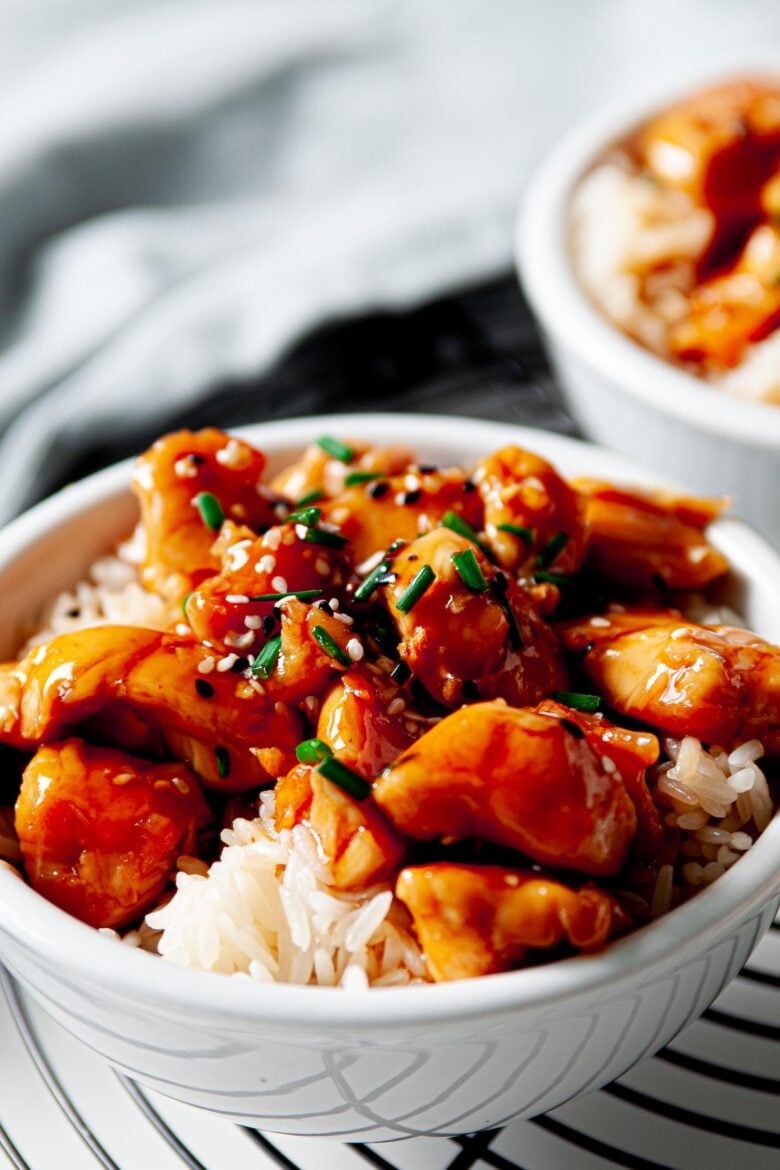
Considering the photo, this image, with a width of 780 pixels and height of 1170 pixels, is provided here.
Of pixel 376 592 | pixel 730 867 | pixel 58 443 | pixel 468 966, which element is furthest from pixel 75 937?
pixel 58 443

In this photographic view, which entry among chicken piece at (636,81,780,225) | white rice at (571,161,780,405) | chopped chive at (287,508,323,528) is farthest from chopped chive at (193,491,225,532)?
chicken piece at (636,81,780,225)

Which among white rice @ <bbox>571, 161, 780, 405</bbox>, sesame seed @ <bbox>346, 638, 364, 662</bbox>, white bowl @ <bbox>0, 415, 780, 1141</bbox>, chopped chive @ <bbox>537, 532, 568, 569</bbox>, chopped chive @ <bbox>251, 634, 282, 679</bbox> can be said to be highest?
chopped chive @ <bbox>251, 634, 282, 679</bbox>

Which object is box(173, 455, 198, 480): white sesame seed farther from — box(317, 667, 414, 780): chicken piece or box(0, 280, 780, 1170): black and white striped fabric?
box(0, 280, 780, 1170): black and white striped fabric

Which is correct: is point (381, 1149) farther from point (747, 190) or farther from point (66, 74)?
point (66, 74)

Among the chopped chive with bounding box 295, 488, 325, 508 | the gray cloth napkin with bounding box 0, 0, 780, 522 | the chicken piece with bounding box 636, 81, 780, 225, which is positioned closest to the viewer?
the chopped chive with bounding box 295, 488, 325, 508

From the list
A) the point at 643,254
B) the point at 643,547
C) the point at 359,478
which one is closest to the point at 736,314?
the point at 643,254

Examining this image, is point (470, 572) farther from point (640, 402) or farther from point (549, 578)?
point (640, 402)

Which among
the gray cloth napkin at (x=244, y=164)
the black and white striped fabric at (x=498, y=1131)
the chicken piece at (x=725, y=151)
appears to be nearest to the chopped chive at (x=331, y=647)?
the black and white striped fabric at (x=498, y=1131)

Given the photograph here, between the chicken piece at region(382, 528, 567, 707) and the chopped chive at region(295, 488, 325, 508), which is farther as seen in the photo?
the chopped chive at region(295, 488, 325, 508)
